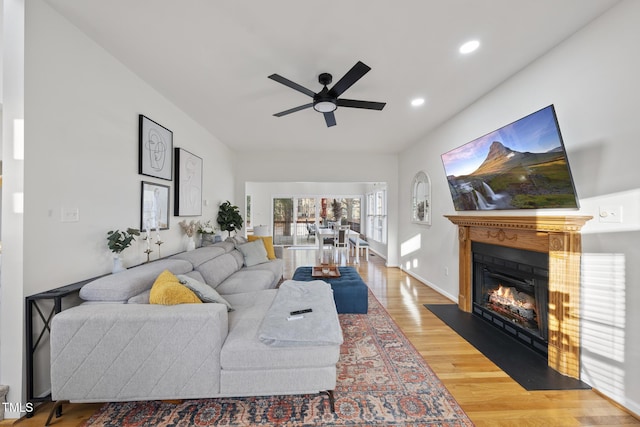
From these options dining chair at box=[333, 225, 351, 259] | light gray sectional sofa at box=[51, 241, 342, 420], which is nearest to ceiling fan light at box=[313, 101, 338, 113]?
light gray sectional sofa at box=[51, 241, 342, 420]

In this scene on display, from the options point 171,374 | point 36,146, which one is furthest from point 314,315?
point 36,146

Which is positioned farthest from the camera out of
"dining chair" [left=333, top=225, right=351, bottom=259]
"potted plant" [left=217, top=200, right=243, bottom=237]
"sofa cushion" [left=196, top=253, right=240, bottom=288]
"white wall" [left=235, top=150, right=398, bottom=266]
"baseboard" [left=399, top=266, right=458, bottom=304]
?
"dining chair" [left=333, top=225, right=351, bottom=259]

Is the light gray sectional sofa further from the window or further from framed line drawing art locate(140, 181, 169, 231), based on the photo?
the window

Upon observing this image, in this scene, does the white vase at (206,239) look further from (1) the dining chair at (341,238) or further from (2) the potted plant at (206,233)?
(1) the dining chair at (341,238)

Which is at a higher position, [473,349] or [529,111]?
[529,111]

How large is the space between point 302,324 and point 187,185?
2894mm

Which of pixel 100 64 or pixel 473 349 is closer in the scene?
pixel 100 64

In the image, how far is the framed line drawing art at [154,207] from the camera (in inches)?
111

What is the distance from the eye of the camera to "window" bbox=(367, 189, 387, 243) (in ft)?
24.9

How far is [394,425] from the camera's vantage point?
5.30 feet

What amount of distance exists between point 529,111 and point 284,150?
173 inches

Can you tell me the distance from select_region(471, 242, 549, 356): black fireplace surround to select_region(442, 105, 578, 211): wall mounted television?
50 cm

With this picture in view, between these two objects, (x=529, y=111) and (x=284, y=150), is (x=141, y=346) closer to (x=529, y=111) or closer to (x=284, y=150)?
(x=529, y=111)

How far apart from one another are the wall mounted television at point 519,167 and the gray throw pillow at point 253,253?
10.3ft
